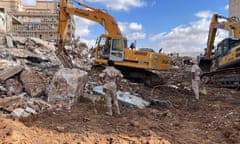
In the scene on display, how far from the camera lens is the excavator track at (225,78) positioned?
522 inches

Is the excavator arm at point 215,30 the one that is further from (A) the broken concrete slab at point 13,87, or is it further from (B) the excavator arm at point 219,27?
(A) the broken concrete slab at point 13,87

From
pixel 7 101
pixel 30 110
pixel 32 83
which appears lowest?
pixel 30 110

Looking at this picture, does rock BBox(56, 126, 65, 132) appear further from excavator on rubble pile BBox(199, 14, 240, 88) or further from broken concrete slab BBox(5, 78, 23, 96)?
excavator on rubble pile BBox(199, 14, 240, 88)

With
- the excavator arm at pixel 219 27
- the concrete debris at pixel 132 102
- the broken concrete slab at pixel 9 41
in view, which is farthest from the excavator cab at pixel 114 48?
the broken concrete slab at pixel 9 41

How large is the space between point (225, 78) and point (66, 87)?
8.21m

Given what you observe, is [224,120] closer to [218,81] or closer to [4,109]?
[4,109]

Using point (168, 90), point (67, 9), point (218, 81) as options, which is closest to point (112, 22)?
point (67, 9)

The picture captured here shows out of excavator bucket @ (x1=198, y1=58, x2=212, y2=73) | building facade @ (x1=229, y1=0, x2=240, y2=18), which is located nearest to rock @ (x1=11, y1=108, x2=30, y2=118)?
excavator bucket @ (x1=198, y1=58, x2=212, y2=73)

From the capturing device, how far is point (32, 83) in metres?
8.95

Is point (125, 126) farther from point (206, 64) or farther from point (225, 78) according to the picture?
point (206, 64)

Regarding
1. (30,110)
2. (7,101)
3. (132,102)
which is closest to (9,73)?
(7,101)

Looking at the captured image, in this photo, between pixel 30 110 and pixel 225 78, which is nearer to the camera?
pixel 30 110

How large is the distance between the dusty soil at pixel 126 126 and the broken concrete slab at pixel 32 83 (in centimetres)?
130

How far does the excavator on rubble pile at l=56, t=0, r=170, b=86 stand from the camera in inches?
512
